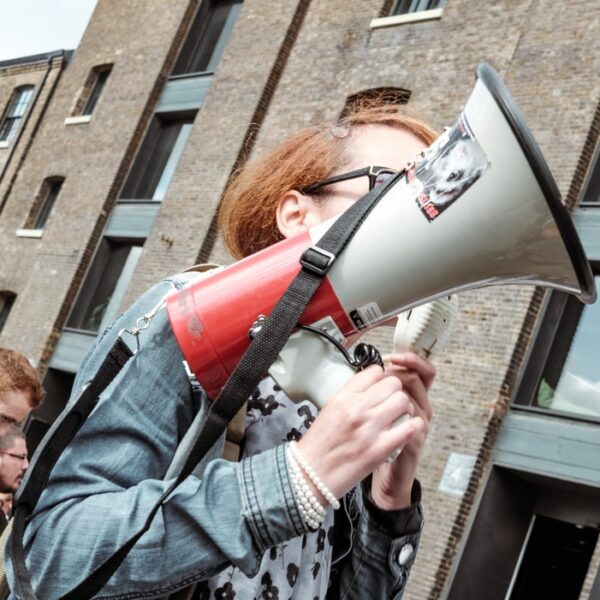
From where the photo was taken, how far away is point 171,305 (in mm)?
1591

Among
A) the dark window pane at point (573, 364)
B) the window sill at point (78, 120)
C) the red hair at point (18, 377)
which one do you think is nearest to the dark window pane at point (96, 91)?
the window sill at point (78, 120)

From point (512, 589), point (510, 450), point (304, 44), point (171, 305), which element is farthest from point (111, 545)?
point (304, 44)

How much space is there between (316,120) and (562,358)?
6072 mm

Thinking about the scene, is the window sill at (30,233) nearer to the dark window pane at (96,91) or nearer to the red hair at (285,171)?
the dark window pane at (96,91)

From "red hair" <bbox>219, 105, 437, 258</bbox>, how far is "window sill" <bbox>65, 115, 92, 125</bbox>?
18688mm

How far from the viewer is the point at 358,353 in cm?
161

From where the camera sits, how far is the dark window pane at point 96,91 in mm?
20578

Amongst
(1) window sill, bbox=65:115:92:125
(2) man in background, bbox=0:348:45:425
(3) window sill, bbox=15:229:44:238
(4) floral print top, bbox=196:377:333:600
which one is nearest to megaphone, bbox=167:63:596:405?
(4) floral print top, bbox=196:377:333:600

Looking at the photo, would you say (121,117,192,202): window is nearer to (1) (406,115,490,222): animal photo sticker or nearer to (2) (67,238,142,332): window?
(2) (67,238,142,332): window

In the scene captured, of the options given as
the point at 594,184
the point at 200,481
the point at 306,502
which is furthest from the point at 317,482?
the point at 594,184

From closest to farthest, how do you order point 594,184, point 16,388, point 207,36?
1. point 16,388
2. point 594,184
3. point 207,36

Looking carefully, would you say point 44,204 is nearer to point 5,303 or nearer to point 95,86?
point 5,303

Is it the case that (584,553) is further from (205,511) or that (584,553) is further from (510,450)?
(205,511)

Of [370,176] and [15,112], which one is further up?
[15,112]
